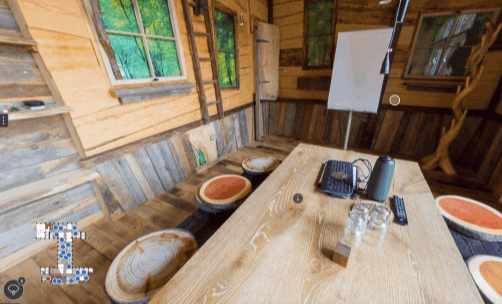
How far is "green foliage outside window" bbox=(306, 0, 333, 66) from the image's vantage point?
3525mm

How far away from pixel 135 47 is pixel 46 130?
46.2 inches

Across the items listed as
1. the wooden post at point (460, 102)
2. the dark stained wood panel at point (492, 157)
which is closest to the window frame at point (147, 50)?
the wooden post at point (460, 102)

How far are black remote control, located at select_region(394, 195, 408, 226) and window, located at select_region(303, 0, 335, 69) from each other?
11.2 ft

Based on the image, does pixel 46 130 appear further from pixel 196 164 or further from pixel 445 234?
pixel 445 234

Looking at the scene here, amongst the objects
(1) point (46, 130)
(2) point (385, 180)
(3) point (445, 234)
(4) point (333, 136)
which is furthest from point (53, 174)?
(4) point (333, 136)

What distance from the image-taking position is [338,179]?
1240mm

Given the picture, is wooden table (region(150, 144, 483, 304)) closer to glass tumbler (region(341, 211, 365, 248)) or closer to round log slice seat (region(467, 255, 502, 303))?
glass tumbler (region(341, 211, 365, 248))

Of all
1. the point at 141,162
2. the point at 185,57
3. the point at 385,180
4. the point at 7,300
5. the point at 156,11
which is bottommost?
the point at 7,300

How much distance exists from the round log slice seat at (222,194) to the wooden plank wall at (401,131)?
10.1 feet

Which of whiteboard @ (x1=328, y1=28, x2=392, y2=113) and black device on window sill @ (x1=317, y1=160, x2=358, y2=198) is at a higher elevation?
whiteboard @ (x1=328, y1=28, x2=392, y2=113)

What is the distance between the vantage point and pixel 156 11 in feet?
7.03

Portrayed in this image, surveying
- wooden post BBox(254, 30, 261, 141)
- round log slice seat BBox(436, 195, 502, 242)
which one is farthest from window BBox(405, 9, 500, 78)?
round log slice seat BBox(436, 195, 502, 242)

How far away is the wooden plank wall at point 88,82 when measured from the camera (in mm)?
1498

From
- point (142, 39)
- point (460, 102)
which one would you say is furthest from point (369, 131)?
point (142, 39)
